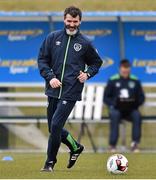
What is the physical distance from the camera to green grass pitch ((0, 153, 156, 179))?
444 inches

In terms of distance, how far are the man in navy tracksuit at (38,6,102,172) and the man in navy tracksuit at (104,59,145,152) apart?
6643mm

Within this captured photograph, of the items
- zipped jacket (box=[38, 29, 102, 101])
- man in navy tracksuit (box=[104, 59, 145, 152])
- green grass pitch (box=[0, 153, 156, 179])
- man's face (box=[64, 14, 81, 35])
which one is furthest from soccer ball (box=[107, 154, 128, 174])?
man in navy tracksuit (box=[104, 59, 145, 152])

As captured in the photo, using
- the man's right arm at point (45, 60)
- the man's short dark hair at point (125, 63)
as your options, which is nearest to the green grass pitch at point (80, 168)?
the man's right arm at point (45, 60)

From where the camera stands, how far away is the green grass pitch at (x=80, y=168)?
11273mm

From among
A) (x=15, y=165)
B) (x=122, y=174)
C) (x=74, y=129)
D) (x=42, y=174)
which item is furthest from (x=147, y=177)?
(x=74, y=129)

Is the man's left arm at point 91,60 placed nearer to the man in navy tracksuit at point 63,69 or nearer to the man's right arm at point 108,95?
the man in navy tracksuit at point 63,69

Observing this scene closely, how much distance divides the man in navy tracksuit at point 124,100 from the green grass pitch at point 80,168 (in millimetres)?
1886

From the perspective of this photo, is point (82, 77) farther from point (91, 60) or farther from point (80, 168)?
point (80, 168)

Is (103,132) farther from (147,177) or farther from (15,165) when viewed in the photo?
(147,177)

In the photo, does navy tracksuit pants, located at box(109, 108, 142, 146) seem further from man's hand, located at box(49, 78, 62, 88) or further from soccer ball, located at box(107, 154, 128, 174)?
man's hand, located at box(49, 78, 62, 88)

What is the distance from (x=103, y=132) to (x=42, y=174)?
8176mm

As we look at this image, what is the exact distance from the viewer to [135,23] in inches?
773

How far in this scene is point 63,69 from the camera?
38.6ft

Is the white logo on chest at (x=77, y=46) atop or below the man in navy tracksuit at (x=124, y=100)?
atop
